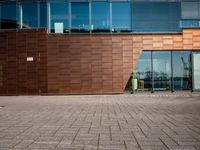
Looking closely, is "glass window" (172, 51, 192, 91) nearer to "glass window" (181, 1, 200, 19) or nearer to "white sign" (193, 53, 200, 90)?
"white sign" (193, 53, 200, 90)

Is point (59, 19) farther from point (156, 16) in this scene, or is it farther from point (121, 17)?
point (156, 16)

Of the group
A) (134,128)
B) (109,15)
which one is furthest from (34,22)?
(134,128)

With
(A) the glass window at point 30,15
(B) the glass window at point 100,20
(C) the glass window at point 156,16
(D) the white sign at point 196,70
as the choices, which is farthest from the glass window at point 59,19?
(D) the white sign at point 196,70

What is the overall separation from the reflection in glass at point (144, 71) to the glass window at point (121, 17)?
2335mm

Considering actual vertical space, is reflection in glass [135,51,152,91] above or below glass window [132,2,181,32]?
below

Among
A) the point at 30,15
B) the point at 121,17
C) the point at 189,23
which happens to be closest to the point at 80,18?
the point at 121,17

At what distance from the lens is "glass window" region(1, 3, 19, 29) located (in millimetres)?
30438

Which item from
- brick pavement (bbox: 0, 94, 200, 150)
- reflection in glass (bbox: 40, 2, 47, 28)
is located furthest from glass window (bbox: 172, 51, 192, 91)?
brick pavement (bbox: 0, 94, 200, 150)

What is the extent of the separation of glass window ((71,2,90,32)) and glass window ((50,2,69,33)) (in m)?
0.51

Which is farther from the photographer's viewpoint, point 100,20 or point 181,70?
point 181,70

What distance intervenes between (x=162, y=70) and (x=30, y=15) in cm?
1061

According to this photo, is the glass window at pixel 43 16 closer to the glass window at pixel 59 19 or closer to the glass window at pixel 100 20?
the glass window at pixel 59 19

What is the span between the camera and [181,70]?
99.8 feet

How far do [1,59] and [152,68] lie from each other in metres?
11.3
